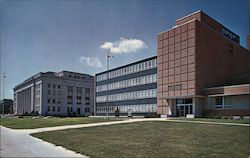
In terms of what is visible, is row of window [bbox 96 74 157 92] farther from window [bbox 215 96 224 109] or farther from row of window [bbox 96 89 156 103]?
window [bbox 215 96 224 109]

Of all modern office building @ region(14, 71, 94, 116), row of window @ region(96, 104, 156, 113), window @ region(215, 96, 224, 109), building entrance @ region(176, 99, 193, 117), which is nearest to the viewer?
window @ region(215, 96, 224, 109)

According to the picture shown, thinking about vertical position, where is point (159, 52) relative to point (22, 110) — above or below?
above

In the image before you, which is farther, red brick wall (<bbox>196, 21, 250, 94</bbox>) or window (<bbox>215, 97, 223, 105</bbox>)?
red brick wall (<bbox>196, 21, 250, 94</bbox>)

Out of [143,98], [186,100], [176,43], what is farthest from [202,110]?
[143,98]

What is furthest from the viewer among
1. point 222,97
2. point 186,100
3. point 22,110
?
point 22,110

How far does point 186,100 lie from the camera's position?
40688 millimetres

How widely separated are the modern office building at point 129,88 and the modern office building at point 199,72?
20.8 ft

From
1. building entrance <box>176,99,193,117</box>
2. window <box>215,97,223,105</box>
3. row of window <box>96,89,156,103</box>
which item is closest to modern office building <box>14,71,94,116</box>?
row of window <box>96,89,156,103</box>

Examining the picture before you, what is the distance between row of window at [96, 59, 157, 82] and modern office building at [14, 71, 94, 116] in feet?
89.0

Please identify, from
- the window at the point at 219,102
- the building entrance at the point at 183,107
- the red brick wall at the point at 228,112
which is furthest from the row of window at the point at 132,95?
the window at the point at 219,102

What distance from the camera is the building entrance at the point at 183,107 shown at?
131 ft

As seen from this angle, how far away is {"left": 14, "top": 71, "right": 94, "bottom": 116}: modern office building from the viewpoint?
9062 cm

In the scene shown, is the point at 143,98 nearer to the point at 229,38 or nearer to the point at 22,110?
the point at 229,38

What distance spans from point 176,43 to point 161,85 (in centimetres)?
720
